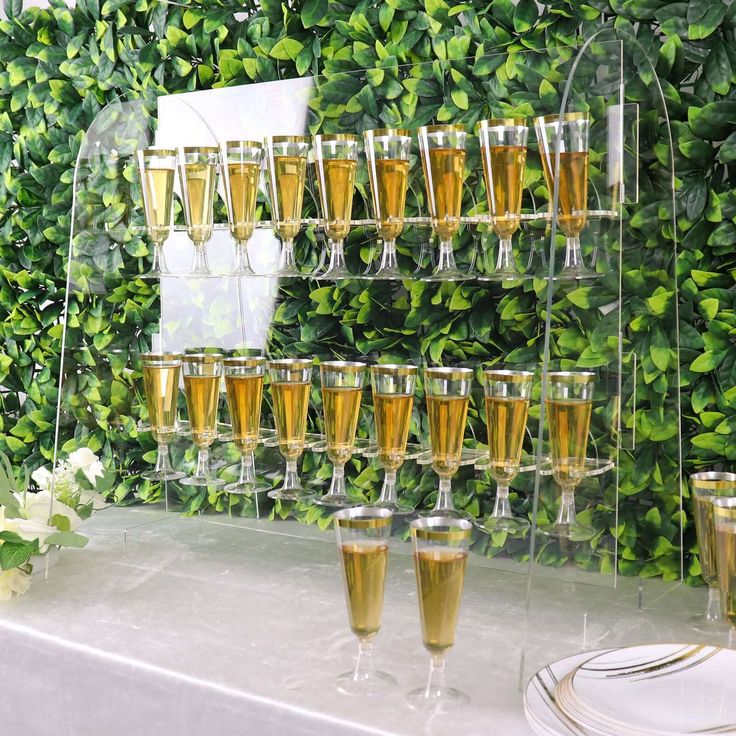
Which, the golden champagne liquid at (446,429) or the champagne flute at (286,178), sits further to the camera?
the champagne flute at (286,178)

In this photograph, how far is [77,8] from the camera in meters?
2.71

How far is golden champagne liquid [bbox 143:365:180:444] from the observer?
1995mm

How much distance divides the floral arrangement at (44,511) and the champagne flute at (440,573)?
2.60 feet

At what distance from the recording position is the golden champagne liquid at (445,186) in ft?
5.29

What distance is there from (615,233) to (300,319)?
0.84m

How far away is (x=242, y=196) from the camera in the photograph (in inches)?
71.2

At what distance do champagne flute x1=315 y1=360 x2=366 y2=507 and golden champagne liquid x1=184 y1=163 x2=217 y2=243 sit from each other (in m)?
0.37

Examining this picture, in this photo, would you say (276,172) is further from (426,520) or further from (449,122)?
(426,520)

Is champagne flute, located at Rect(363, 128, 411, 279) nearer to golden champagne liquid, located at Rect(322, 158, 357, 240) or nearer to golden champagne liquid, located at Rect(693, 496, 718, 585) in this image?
golden champagne liquid, located at Rect(322, 158, 357, 240)

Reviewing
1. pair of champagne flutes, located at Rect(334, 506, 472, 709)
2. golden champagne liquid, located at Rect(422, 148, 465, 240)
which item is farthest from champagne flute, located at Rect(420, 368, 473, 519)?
pair of champagne flutes, located at Rect(334, 506, 472, 709)

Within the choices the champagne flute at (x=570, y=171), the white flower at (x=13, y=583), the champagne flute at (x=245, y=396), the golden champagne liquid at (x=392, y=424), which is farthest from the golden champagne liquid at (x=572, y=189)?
the white flower at (x=13, y=583)

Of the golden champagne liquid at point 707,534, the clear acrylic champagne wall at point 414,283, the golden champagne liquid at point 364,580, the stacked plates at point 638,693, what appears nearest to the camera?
the stacked plates at point 638,693

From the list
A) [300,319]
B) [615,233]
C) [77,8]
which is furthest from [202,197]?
[77,8]

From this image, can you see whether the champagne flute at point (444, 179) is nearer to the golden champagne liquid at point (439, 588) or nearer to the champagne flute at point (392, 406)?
the champagne flute at point (392, 406)
